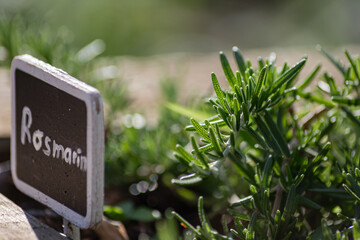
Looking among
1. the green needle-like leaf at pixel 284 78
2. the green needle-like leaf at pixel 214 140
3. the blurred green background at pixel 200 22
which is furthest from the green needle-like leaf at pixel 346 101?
the blurred green background at pixel 200 22

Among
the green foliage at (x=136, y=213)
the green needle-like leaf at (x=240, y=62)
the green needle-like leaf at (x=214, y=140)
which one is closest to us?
the green needle-like leaf at (x=214, y=140)

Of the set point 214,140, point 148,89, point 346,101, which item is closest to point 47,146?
point 214,140

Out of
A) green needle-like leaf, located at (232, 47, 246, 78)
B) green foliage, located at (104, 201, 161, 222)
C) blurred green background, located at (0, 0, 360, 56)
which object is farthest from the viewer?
blurred green background, located at (0, 0, 360, 56)

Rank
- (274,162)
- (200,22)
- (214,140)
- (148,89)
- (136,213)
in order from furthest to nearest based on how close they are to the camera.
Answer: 1. (200,22)
2. (148,89)
3. (136,213)
4. (274,162)
5. (214,140)

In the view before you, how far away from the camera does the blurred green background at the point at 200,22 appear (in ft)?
11.9

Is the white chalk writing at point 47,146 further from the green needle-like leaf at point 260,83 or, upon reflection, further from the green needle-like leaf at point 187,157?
the green needle-like leaf at point 260,83

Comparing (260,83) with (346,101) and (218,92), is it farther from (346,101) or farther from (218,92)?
(346,101)

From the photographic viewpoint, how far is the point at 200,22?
513 cm

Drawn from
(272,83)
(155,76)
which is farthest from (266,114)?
(155,76)

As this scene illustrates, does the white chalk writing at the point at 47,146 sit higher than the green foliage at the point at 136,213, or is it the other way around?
the white chalk writing at the point at 47,146

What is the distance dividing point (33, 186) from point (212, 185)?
1.12 feet

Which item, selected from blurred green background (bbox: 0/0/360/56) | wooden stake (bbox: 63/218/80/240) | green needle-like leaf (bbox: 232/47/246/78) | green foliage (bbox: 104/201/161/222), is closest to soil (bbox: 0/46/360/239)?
green foliage (bbox: 104/201/161/222)

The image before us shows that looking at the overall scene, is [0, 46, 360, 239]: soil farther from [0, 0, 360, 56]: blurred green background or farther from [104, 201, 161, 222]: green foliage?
[0, 0, 360, 56]: blurred green background

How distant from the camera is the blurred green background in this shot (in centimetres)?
364
